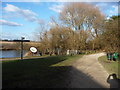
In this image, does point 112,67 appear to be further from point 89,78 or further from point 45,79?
point 45,79

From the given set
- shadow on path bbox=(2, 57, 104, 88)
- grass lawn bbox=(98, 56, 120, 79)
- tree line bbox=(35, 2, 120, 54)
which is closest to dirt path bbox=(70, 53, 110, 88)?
shadow on path bbox=(2, 57, 104, 88)

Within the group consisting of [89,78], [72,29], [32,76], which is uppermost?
[72,29]

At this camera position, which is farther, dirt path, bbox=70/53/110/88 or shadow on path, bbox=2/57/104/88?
dirt path, bbox=70/53/110/88

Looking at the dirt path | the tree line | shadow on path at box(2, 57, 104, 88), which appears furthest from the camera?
the tree line

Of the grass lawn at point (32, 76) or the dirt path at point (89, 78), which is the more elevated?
A: the grass lawn at point (32, 76)

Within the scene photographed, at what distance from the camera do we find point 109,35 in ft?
61.1

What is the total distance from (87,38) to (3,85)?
35.7m

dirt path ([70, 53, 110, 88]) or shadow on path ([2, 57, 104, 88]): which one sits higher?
shadow on path ([2, 57, 104, 88])

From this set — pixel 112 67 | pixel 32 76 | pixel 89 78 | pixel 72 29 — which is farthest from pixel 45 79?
pixel 72 29

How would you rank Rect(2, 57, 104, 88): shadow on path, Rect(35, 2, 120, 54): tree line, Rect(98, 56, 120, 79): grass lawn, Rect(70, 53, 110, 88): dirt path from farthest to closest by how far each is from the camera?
Rect(35, 2, 120, 54): tree line
Rect(98, 56, 120, 79): grass lawn
Rect(70, 53, 110, 88): dirt path
Rect(2, 57, 104, 88): shadow on path

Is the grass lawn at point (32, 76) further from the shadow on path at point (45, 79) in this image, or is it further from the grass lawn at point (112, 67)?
the grass lawn at point (112, 67)

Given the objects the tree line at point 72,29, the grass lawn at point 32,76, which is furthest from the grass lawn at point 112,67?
the tree line at point 72,29

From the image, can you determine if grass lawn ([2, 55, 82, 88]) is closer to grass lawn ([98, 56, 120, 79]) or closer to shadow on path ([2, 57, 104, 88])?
shadow on path ([2, 57, 104, 88])

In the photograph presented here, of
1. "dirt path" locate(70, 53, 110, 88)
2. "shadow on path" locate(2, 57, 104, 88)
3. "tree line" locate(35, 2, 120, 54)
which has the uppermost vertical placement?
"tree line" locate(35, 2, 120, 54)
